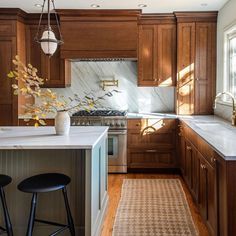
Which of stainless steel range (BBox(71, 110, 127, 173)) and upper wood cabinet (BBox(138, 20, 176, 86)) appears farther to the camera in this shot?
upper wood cabinet (BBox(138, 20, 176, 86))

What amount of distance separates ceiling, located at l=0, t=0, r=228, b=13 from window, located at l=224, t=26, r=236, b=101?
1.60 ft

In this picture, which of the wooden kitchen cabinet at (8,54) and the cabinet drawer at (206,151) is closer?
the cabinet drawer at (206,151)

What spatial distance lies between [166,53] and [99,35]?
110 centimetres

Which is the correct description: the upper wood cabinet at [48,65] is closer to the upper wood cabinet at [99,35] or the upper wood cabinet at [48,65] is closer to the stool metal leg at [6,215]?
the upper wood cabinet at [99,35]

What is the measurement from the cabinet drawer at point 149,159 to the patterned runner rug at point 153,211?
55cm

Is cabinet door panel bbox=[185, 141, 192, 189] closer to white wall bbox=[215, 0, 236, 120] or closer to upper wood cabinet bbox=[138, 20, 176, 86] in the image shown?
white wall bbox=[215, 0, 236, 120]

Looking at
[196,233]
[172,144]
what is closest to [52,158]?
[196,233]

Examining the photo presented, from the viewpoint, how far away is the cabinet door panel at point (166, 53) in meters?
5.42

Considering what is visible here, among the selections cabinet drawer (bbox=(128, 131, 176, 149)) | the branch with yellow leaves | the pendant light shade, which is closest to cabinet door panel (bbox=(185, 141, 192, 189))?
cabinet drawer (bbox=(128, 131, 176, 149))

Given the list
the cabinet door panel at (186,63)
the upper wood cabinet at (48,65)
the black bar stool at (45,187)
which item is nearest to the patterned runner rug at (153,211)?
the black bar stool at (45,187)

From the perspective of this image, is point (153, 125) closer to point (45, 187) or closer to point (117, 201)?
point (117, 201)

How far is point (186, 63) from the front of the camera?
5.31 m

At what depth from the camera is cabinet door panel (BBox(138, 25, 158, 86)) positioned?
5.44 m

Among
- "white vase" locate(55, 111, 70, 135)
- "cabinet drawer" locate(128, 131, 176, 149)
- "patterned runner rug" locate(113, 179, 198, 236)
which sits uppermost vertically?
"white vase" locate(55, 111, 70, 135)
